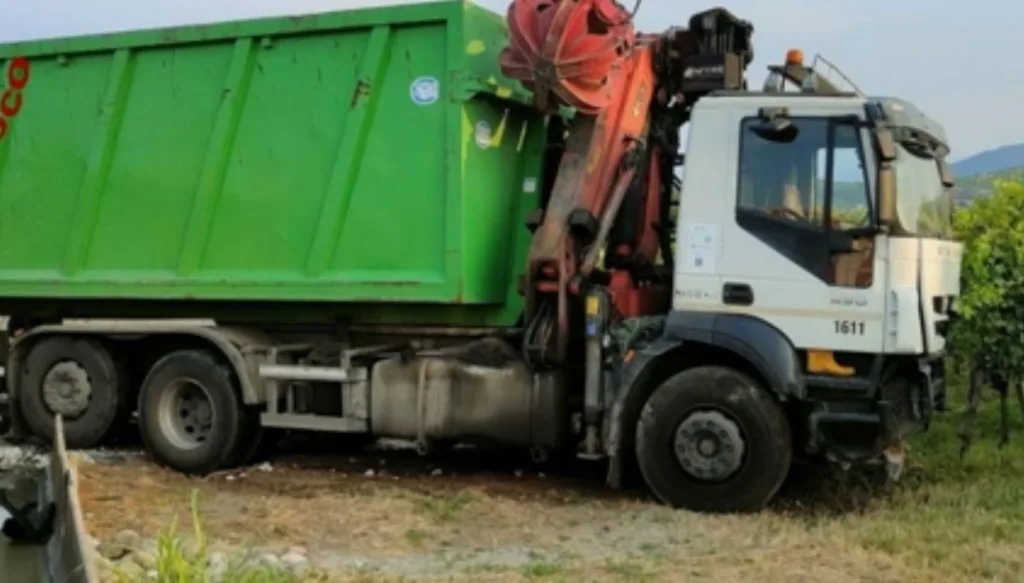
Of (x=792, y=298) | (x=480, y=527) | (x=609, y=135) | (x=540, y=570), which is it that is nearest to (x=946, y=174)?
(x=792, y=298)

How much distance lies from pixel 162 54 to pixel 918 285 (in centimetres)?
555

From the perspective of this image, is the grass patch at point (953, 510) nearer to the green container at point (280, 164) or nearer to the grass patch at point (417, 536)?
the grass patch at point (417, 536)

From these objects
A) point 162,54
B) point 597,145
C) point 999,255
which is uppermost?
point 162,54

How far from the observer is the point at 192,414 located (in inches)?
362

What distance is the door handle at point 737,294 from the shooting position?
7477 mm

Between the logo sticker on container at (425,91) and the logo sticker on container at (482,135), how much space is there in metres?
0.33

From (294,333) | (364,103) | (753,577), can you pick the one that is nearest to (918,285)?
(753,577)

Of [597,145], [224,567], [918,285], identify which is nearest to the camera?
[224,567]

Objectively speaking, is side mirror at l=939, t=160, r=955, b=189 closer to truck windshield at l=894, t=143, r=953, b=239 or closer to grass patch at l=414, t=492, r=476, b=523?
truck windshield at l=894, t=143, r=953, b=239

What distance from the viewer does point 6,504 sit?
7426mm

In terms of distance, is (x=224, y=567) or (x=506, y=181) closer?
(x=224, y=567)

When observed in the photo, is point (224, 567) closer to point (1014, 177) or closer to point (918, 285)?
point (918, 285)

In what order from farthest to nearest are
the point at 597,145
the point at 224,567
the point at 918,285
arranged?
1. the point at 597,145
2. the point at 918,285
3. the point at 224,567

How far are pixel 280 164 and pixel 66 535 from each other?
3415 millimetres
